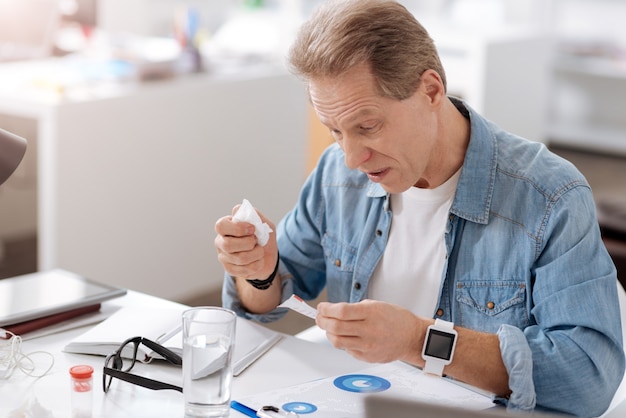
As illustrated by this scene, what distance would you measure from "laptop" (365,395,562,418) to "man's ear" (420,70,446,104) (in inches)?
30.4

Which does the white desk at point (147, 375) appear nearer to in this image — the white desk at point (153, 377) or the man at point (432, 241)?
the white desk at point (153, 377)

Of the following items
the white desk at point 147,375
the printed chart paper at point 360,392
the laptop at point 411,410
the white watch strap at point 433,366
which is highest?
the laptop at point 411,410

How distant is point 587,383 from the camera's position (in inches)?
53.1

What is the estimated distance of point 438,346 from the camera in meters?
1.34

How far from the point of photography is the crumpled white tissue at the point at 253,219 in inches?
58.6

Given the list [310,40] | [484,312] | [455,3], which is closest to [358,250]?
[484,312]

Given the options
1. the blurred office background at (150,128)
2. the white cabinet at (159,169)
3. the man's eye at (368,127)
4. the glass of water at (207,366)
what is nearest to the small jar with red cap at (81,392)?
the glass of water at (207,366)

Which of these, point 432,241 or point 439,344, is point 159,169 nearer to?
point 432,241

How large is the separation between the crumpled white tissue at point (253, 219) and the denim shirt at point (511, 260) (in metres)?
0.19

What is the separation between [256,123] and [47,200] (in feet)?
3.35

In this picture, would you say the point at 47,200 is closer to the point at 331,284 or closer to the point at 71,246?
the point at 71,246

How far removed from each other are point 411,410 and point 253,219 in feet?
2.49

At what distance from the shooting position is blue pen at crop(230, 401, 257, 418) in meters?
1.28

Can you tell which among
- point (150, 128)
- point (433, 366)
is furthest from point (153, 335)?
point (150, 128)
